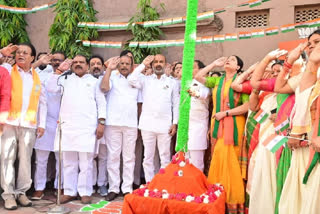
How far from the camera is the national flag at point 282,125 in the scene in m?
3.26

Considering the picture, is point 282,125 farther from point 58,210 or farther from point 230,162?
point 58,210

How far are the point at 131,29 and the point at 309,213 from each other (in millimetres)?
6205

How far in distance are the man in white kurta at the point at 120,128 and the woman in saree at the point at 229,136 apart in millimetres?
1350

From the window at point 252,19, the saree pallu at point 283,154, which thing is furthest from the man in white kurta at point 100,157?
the window at point 252,19

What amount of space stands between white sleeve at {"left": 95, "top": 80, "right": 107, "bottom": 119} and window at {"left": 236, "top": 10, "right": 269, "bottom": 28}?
3.58 meters

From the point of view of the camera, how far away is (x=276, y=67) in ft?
13.1

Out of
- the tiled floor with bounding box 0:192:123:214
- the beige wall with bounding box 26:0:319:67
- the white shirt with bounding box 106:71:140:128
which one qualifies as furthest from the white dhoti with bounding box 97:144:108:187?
the beige wall with bounding box 26:0:319:67

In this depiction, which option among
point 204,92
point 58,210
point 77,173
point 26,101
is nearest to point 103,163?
point 77,173

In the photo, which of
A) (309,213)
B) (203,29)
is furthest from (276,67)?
(203,29)

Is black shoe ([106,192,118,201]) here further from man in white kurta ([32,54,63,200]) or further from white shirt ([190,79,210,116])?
white shirt ([190,79,210,116])

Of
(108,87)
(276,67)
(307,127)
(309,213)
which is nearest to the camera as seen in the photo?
(309,213)

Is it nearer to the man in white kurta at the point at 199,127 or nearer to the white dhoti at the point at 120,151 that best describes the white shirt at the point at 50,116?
the white dhoti at the point at 120,151

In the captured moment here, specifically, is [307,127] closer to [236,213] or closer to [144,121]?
[236,213]

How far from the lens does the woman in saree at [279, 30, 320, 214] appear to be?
2693 mm
